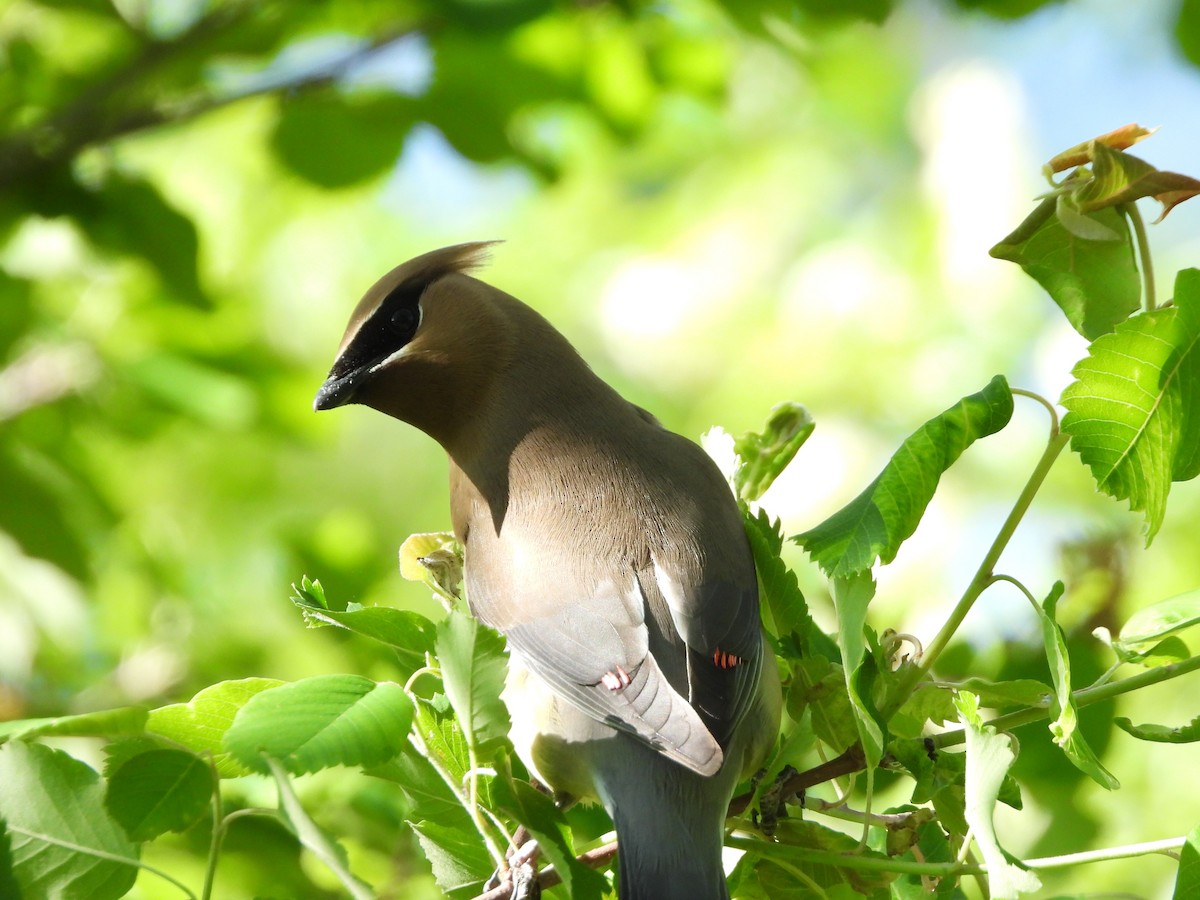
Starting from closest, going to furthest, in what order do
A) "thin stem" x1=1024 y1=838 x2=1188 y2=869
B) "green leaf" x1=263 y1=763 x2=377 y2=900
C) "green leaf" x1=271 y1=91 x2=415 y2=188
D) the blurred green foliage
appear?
"green leaf" x1=263 y1=763 x2=377 y2=900 → "thin stem" x1=1024 y1=838 x2=1188 y2=869 → the blurred green foliage → "green leaf" x1=271 y1=91 x2=415 y2=188

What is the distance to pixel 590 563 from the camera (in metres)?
2.05

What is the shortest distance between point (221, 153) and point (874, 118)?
13.5 ft

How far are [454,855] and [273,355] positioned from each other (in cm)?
238

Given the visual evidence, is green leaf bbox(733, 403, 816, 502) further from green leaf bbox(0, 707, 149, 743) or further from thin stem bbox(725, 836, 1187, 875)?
green leaf bbox(0, 707, 149, 743)

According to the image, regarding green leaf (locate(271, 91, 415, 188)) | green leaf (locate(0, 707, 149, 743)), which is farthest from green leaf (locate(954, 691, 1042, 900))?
Result: green leaf (locate(271, 91, 415, 188))

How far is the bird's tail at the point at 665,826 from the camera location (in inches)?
64.7

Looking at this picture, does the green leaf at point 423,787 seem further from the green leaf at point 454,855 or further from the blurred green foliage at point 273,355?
the blurred green foliage at point 273,355

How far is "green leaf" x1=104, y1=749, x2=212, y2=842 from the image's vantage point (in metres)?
1.47

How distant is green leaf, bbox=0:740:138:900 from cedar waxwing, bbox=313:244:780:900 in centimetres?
A: 58

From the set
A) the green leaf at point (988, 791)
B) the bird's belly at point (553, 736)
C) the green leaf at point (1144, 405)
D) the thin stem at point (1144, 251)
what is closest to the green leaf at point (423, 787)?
the bird's belly at point (553, 736)

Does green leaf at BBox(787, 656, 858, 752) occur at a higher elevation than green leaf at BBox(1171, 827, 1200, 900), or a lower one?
lower

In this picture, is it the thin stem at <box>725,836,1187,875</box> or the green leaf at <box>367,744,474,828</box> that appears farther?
the green leaf at <box>367,744,474,828</box>

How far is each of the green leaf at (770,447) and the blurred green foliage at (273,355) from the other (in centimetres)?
49

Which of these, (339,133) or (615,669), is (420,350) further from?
(339,133)
